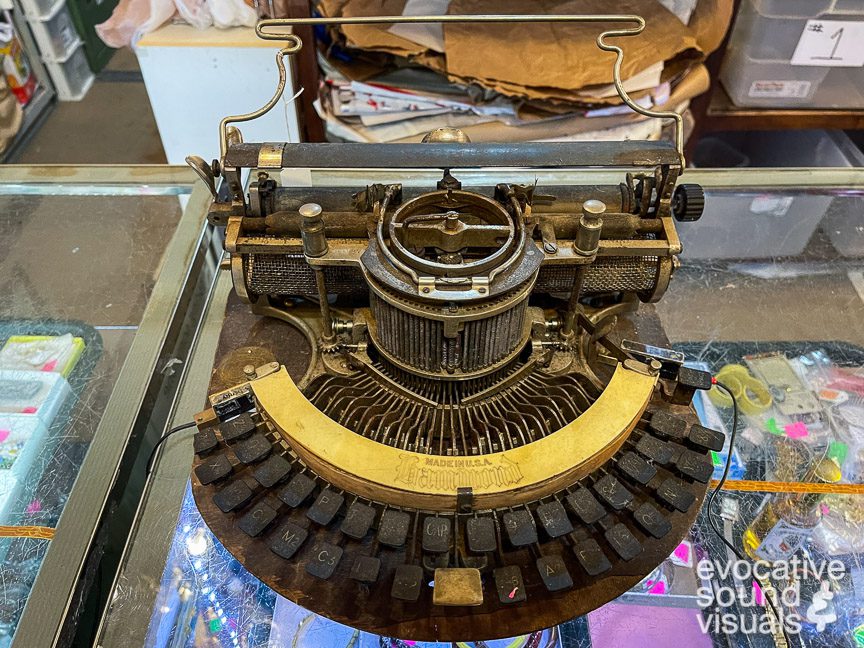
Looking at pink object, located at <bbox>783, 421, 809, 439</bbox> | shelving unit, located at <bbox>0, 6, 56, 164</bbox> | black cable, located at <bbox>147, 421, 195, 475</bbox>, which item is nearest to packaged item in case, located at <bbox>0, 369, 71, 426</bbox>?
black cable, located at <bbox>147, 421, 195, 475</bbox>

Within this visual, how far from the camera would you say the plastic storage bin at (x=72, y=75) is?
3625 mm

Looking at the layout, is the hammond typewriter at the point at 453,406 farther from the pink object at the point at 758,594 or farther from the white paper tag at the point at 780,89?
the white paper tag at the point at 780,89

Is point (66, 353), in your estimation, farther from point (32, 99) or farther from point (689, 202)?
point (32, 99)

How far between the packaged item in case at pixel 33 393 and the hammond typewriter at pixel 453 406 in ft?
2.13

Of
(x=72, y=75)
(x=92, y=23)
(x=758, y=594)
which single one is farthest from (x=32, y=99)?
(x=758, y=594)

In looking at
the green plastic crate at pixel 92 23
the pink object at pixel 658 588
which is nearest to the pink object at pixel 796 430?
the pink object at pixel 658 588

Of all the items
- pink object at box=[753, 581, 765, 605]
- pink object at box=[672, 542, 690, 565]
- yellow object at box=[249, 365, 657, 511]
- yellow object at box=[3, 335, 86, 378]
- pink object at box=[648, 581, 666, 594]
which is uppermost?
yellow object at box=[249, 365, 657, 511]

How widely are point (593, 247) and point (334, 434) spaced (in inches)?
20.8

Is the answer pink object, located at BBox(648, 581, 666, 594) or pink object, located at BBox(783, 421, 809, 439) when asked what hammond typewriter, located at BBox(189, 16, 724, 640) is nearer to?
pink object, located at BBox(648, 581, 666, 594)

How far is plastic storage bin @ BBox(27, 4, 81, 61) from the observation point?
3.31 meters

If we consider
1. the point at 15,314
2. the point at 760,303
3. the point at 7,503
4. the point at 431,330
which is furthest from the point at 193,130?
the point at 760,303

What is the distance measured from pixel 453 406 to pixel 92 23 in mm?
3709

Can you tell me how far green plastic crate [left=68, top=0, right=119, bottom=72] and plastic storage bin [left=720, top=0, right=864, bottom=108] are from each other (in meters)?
3.26

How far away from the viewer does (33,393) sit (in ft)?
5.39
